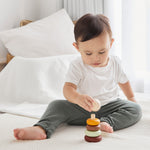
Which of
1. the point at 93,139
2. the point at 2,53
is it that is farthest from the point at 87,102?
the point at 2,53

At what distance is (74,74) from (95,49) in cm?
16

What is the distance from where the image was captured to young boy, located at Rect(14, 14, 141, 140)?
3.39ft

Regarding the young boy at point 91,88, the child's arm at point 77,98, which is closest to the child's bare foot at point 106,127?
the young boy at point 91,88

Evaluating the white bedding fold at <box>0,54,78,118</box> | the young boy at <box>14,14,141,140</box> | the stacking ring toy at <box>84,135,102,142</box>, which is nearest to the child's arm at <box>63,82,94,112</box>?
the young boy at <box>14,14,141,140</box>

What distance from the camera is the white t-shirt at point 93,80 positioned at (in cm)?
114

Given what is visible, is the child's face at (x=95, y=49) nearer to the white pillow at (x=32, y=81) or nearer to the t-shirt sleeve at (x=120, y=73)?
the t-shirt sleeve at (x=120, y=73)

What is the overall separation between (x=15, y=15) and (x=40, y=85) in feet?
3.28

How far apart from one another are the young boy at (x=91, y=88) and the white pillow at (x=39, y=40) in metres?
0.84

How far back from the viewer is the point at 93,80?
1.16 m

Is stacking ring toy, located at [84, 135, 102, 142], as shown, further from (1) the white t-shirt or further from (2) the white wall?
(2) the white wall

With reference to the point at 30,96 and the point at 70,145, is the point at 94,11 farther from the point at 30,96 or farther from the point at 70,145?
the point at 70,145

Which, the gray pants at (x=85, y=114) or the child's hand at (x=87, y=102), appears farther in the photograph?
the gray pants at (x=85, y=114)

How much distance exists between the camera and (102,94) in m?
1.17

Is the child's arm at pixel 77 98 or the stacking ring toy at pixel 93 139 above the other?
the child's arm at pixel 77 98
